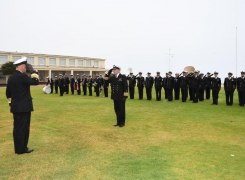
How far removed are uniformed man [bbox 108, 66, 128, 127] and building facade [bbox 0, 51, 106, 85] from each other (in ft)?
153

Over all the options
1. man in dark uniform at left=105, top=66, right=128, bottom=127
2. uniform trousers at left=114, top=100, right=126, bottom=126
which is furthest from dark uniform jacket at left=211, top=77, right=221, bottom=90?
uniform trousers at left=114, top=100, right=126, bottom=126

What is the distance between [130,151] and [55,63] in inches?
2331

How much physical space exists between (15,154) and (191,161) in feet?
12.3

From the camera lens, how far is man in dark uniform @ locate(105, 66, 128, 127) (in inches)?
312

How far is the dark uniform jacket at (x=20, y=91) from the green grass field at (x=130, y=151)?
1045mm

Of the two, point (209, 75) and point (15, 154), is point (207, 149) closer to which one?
point (15, 154)

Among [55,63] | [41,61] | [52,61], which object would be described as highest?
[52,61]

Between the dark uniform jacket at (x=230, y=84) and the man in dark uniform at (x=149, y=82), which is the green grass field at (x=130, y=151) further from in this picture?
the man in dark uniform at (x=149, y=82)

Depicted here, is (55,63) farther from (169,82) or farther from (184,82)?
(184,82)

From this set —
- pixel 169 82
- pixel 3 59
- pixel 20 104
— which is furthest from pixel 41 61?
pixel 20 104

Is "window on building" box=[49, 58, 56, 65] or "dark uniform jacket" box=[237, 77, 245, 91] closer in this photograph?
"dark uniform jacket" box=[237, 77, 245, 91]

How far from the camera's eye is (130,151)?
17.0 ft

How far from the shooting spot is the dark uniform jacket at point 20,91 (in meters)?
5.12

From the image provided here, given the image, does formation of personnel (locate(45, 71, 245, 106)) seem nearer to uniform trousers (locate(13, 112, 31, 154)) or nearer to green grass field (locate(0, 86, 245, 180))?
green grass field (locate(0, 86, 245, 180))
